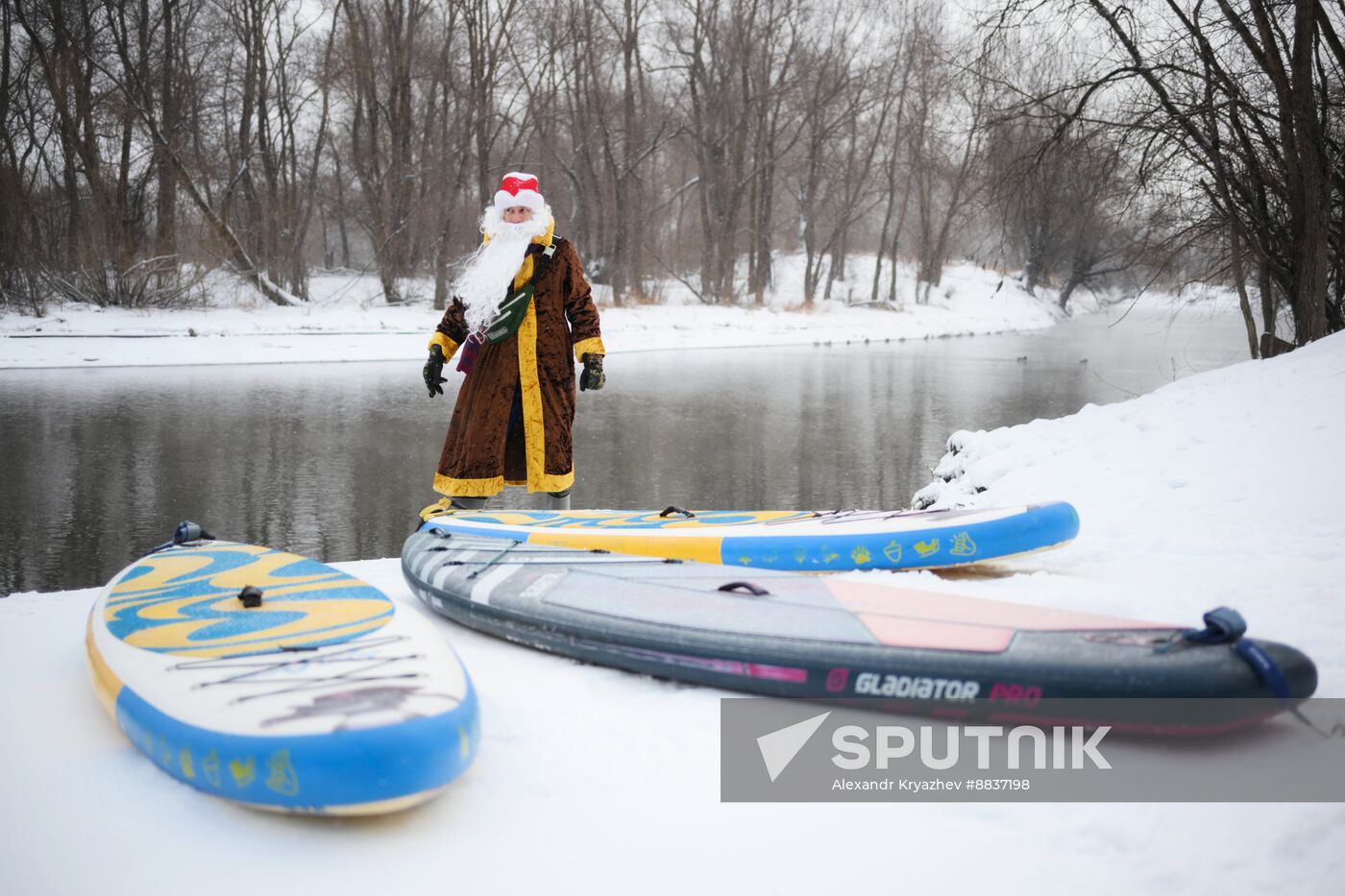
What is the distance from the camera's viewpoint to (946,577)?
331cm

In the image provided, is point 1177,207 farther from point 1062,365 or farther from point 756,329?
point 756,329

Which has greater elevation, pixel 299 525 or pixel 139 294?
pixel 139 294

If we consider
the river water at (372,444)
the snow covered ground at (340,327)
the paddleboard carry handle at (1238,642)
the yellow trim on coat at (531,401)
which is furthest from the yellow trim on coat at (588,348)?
the snow covered ground at (340,327)

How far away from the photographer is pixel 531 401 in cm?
412

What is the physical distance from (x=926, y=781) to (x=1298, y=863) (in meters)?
0.67

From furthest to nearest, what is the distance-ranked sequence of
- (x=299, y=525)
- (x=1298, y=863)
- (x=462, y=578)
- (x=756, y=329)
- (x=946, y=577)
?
(x=756, y=329)
(x=299, y=525)
(x=946, y=577)
(x=462, y=578)
(x=1298, y=863)

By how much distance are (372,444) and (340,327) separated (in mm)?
9799

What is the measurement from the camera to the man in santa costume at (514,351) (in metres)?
4.08

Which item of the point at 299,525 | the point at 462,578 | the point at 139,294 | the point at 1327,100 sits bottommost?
the point at 299,525

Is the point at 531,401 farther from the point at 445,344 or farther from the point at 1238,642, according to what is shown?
the point at 1238,642

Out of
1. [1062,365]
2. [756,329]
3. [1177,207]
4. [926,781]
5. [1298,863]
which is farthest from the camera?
[756,329]

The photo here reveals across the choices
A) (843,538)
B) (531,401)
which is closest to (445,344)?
(531,401)

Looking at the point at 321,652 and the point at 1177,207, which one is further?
the point at 1177,207

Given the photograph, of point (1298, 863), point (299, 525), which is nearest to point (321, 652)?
point (1298, 863)
